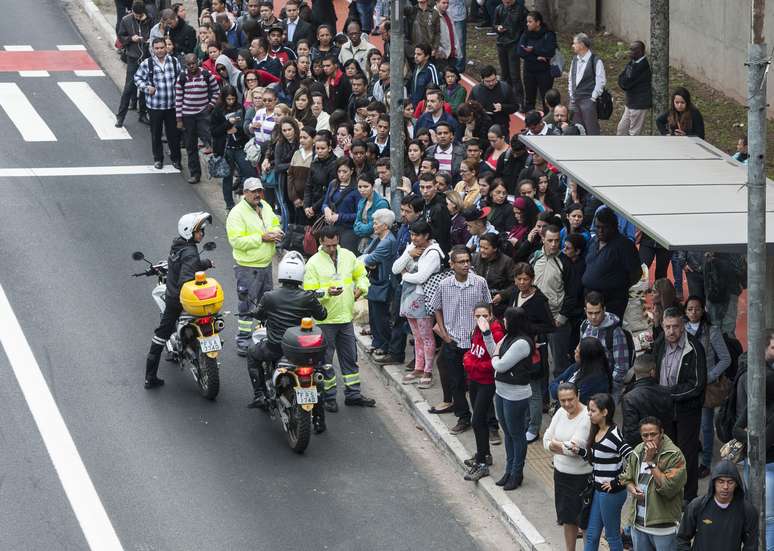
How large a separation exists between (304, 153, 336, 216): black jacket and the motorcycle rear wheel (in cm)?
454

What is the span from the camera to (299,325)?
14.1 metres

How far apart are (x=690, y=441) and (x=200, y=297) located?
5.10 metres

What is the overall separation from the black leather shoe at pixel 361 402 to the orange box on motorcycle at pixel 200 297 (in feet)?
5.39

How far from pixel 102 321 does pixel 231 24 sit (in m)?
9.46

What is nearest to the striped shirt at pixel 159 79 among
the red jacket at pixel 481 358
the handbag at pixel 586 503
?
the red jacket at pixel 481 358

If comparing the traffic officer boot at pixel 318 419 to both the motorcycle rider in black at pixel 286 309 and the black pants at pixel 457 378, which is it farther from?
the black pants at pixel 457 378

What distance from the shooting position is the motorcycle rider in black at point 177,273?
15156mm

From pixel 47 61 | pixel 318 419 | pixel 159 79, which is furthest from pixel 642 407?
pixel 47 61

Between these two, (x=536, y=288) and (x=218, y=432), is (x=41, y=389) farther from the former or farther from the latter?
(x=536, y=288)

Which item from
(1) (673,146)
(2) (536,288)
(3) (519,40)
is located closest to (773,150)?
(3) (519,40)

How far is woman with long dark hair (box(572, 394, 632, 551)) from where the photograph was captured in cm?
1141

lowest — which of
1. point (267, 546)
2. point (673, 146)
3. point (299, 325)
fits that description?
point (267, 546)

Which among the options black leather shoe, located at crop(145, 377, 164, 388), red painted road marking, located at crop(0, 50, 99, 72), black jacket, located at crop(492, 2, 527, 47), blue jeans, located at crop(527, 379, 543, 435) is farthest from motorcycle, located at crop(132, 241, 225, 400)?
red painted road marking, located at crop(0, 50, 99, 72)

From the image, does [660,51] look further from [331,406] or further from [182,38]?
[182,38]
